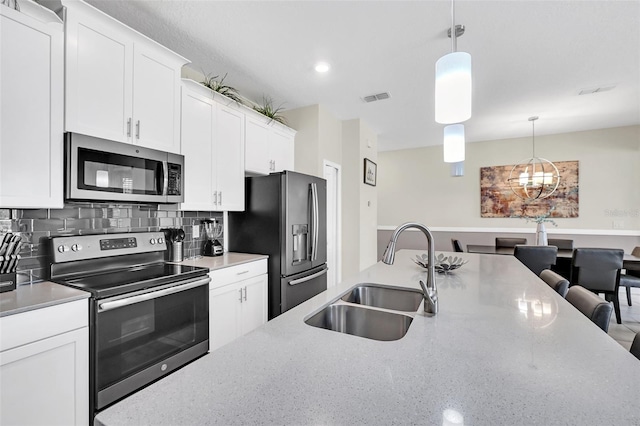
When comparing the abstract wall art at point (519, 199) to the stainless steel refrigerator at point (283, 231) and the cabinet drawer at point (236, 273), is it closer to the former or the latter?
the stainless steel refrigerator at point (283, 231)

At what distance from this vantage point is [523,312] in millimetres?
1262

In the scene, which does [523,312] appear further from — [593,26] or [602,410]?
[593,26]

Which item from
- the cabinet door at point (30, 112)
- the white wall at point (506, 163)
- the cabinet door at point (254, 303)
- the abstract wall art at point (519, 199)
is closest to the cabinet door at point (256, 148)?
the cabinet door at point (254, 303)

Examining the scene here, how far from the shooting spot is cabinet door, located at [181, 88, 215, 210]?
2.40 metres

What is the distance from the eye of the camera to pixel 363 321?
1.37 metres

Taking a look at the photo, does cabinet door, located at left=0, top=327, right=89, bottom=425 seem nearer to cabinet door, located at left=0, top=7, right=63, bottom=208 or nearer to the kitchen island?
cabinet door, located at left=0, top=7, right=63, bottom=208

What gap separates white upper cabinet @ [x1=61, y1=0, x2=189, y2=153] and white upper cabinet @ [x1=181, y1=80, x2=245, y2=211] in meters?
0.15

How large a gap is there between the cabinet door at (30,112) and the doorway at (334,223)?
9.93 ft

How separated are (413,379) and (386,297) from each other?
0.99m

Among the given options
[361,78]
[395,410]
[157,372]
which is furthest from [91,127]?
[361,78]

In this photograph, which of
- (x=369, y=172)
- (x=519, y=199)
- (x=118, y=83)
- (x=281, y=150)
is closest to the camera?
(x=118, y=83)

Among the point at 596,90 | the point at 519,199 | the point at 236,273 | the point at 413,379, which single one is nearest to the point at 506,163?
the point at 519,199

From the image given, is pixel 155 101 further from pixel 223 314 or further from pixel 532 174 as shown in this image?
pixel 532 174

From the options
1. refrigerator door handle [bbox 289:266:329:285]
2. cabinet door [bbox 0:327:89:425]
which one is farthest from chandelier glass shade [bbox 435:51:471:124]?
cabinet door [bbox 0:327:89:425]
